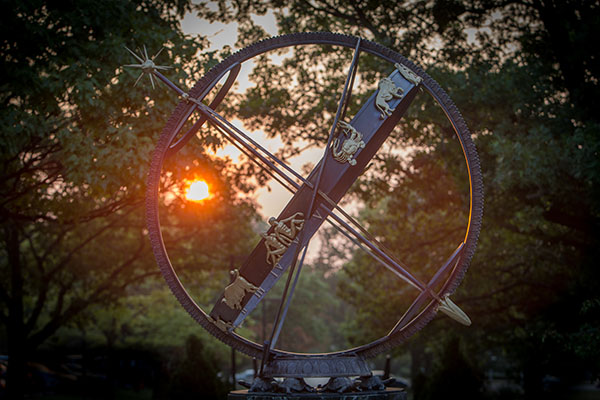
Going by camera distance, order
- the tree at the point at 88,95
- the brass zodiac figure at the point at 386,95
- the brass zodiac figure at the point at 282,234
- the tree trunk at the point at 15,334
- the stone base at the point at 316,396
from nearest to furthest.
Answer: the stone base at the point at 316,396, the brass zodiac figure at the point at 282,234, the brass zodiac figure at the point at 386,95, the tree at the point at 88,95, the tree trunk at the point at 15,334

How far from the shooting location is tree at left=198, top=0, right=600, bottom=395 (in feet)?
39.9

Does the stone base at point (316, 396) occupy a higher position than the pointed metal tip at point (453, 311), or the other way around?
the pointed metal tip at point (453, 311)

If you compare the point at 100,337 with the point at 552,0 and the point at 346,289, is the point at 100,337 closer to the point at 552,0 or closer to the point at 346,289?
the point at 346,289

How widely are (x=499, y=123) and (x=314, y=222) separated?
25.9ft

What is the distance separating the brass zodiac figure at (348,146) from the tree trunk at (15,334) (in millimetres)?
14380

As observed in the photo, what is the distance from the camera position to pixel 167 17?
44.5 ft

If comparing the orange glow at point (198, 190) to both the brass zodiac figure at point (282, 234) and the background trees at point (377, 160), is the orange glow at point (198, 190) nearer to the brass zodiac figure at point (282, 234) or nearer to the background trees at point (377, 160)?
the background trees at point (377, 160)

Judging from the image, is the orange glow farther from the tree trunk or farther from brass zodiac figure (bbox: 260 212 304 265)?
the tree trunk

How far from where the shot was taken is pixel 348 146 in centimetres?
705

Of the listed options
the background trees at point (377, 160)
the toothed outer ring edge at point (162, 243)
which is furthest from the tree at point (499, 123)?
the toothed outer ring edge at point (162, 243)

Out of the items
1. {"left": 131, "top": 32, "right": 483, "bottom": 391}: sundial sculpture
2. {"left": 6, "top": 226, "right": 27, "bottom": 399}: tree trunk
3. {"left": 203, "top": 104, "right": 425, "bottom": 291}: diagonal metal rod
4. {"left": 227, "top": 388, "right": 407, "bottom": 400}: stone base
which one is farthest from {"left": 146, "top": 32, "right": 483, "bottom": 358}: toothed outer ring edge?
{"left": 6, "top": 226, "right": 27, "bottom": 399}: tree trunk

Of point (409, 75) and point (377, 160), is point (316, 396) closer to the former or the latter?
point (409, 75)

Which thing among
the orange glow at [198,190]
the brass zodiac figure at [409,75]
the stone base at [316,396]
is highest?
the orange glow at [198,190]

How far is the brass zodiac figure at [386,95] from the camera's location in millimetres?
7176
